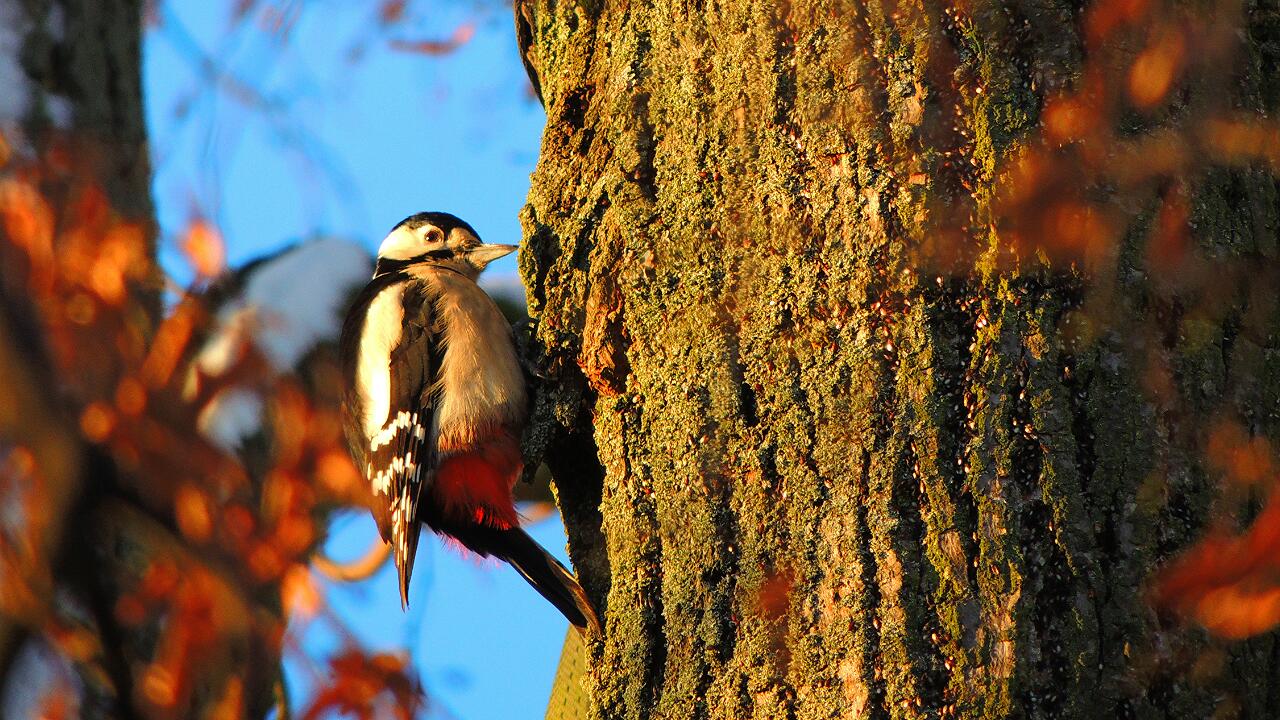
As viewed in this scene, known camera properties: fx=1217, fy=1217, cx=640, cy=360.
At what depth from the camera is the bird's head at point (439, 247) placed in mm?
3955

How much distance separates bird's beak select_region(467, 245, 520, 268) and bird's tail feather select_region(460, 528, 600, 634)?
0.95 meters

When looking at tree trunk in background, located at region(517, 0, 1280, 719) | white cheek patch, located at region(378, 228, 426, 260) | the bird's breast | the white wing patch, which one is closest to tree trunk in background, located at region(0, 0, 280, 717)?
the white wing patch

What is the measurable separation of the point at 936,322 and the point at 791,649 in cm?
58

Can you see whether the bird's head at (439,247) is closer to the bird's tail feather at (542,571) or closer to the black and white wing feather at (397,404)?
the black and white wing feather at (397,404)

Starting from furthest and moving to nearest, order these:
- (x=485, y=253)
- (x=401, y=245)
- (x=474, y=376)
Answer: (x=401, y=245) → (x=485, y=253) → (x=474, y=376)

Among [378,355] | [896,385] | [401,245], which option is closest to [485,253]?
[401,245]

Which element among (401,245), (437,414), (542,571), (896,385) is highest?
(401,245)

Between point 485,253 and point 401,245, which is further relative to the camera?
point 401,245

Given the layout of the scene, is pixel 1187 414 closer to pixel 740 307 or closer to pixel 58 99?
pixel 740 307

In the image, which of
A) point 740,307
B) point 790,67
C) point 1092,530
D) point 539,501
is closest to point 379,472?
point 539,501

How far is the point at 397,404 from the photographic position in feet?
11.2

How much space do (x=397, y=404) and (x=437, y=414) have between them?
13 centimetres

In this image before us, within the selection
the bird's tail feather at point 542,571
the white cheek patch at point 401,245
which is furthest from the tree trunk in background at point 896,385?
the white cheek patch at point 401,245

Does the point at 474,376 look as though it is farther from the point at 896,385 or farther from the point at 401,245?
the point at 896,385
